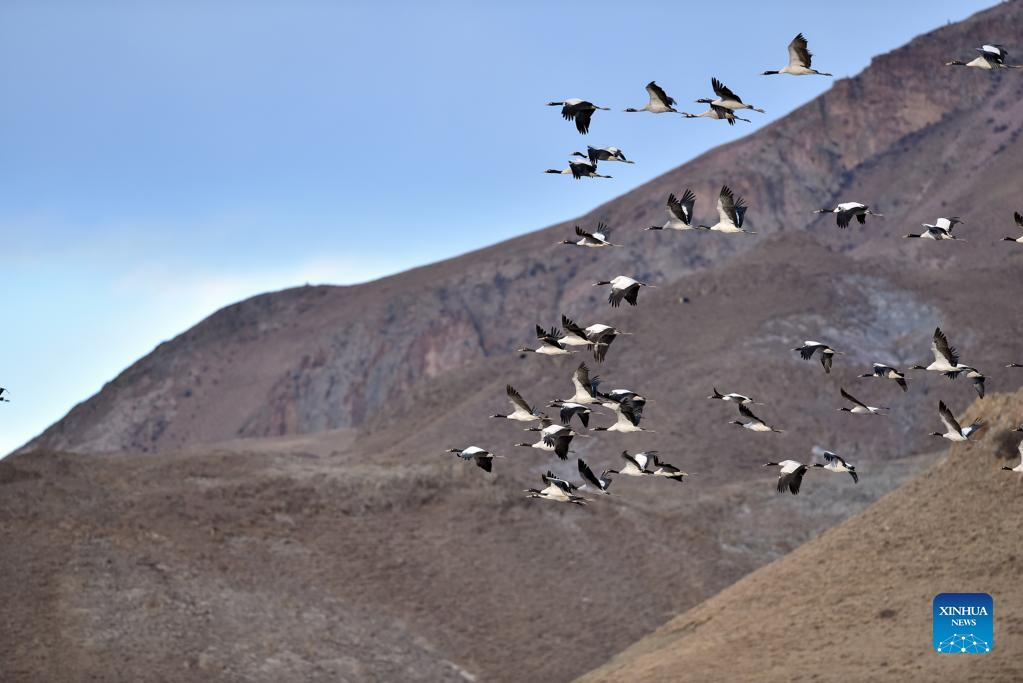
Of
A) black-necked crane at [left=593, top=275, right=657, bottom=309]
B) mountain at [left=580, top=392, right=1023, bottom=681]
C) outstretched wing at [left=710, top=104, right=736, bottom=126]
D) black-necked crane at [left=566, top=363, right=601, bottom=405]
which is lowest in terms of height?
mountain at [left=580, top=392, right=1023, bottom=681]

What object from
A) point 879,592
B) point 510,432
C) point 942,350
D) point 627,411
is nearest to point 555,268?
point 510,432

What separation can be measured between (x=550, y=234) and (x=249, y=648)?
10610 cm

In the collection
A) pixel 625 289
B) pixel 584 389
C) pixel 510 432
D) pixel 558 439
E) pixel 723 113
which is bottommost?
pixel 510 432

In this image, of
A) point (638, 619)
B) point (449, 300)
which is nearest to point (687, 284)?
point (449, 300)

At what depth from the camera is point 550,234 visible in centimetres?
15550

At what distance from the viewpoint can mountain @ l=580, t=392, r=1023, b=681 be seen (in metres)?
41.5

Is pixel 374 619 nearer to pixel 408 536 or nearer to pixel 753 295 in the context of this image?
pixel 408 536

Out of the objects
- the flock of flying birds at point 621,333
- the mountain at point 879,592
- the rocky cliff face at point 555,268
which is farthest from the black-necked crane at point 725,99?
the rocky cliff face at point 555,268

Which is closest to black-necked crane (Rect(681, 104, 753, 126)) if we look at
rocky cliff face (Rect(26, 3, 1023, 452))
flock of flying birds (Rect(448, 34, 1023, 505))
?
flock of flying birds (Rect(448, 34, 1023, 505))

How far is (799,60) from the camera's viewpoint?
3228 centimetres

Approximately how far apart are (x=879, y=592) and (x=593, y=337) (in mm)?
16957

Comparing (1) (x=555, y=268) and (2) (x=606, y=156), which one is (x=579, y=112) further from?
(1) (x=555, y=268)

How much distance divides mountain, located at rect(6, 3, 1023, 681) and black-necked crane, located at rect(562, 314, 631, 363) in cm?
2376

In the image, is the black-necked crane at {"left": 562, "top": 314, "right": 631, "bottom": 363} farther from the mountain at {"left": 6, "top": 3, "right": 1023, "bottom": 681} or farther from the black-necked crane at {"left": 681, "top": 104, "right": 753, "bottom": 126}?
the mountain at {"left": 6, "top": 3, "right": 1023, "bottom": 681}
